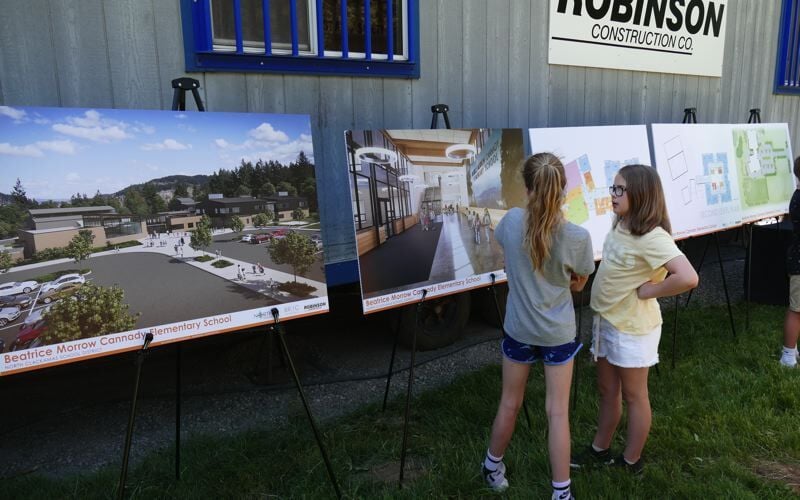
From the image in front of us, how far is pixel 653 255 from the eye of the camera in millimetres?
2205

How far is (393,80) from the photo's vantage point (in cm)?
399

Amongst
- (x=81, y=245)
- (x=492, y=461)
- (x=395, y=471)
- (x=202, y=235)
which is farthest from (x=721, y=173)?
(x=81, y=245)

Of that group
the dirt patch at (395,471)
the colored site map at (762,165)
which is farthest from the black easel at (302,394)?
the colored site map at (762,165)

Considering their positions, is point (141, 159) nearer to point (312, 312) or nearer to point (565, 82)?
point (312, 312)

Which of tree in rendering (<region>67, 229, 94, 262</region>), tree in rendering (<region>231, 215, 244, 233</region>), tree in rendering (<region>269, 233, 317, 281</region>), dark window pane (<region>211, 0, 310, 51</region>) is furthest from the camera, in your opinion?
dark window pane (<region>211, 0, 310, 51</region>)

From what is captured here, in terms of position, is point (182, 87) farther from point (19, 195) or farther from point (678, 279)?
point (678, 279)

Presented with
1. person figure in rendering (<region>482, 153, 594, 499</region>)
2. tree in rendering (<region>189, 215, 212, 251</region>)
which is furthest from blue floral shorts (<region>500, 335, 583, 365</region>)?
tree in rendering (<region>189, 215, 212, 251</region>)

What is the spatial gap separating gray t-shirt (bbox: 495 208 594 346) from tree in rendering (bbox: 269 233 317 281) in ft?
3.10

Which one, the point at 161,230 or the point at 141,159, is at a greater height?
the point at 141,159

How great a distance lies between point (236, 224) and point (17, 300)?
0.84m

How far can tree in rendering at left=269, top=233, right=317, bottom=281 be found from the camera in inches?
101

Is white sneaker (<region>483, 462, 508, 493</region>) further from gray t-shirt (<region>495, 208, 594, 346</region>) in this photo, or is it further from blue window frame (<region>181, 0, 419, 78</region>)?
blue window frame (<region>181, 0, 419, 78</region>)

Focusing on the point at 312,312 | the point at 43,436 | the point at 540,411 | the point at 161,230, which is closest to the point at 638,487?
the point at 540,411

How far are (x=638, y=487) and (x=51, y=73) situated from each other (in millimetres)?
3447
